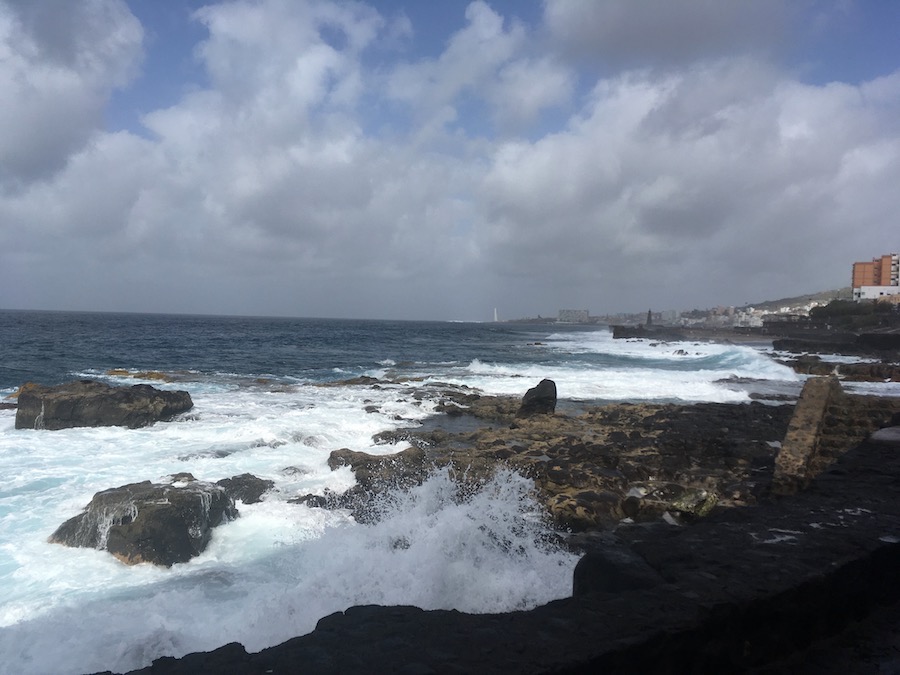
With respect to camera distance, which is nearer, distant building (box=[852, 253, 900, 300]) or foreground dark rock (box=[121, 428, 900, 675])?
foreground dark rock (box=[121, 428, 900, 675])

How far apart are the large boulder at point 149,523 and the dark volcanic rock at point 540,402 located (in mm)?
10970

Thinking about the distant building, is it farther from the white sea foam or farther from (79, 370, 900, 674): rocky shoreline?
(79, 370, 900, 674): rocky shoreline

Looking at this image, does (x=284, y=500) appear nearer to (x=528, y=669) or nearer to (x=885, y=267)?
(x=528, y=669)

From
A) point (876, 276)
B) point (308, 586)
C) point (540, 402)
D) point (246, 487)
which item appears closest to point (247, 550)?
point (246, 487)

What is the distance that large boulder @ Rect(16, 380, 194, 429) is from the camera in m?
14.2

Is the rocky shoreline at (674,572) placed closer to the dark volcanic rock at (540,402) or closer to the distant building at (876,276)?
the dark volcanic rock at (540,402)

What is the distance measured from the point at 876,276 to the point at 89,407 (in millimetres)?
129335

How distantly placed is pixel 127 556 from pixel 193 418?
9.20 meters

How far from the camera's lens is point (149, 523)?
7.50 meters

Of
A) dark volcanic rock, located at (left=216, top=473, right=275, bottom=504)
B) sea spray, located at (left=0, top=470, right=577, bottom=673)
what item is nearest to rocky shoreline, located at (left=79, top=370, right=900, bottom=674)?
sea spray, located at (left=0, top=470, right=577, bottom=673)

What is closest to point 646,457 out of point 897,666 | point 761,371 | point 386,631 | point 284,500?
point 284,500

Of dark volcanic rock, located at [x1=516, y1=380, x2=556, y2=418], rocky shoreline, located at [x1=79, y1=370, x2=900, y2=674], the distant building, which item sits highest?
the distant building

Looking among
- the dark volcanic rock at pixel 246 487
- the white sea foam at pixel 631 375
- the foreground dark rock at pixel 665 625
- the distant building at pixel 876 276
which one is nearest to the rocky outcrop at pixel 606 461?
the dark volcanic rock at pixel 246 487

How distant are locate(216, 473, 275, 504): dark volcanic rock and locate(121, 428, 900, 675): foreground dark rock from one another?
6.12 metres
